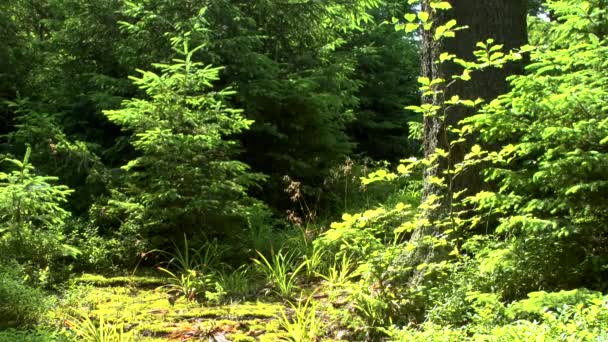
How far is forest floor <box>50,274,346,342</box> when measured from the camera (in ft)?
12.7

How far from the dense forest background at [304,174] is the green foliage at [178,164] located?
2cm

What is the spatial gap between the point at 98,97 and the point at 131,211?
1.65 meters

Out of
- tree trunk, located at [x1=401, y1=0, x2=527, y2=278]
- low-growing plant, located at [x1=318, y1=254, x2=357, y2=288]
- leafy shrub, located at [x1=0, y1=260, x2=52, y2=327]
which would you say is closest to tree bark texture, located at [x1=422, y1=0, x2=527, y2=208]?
tree trunk, located at [x1=401, y1=0, x2=527, y2=278]

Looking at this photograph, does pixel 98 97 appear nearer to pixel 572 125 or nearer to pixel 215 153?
pixel 215 153

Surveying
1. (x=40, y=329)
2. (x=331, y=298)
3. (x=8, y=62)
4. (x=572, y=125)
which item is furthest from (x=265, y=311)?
(x=8, y=62)

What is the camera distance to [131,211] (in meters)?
5.52

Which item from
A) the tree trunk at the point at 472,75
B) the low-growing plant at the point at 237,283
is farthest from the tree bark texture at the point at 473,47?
the low-growing plant at the point at 237,283

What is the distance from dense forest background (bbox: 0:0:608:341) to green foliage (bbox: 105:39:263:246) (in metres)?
0.02

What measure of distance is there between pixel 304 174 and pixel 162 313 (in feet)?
11.6

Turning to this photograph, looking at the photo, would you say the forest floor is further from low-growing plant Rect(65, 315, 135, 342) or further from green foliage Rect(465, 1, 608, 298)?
green foliage Rect(465, 1, 608, 298)

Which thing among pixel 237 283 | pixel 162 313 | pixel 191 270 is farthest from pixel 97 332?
pixel 237 283

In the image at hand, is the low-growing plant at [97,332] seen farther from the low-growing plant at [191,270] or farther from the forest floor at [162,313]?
the low-growing plant at [191,270]

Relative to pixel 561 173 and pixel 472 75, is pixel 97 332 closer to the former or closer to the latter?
pixel 561 173

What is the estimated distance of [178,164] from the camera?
548 cm
